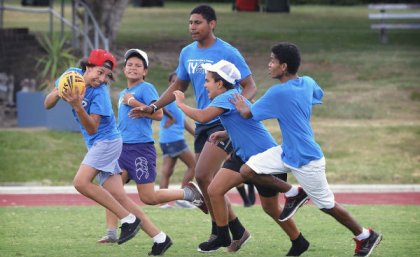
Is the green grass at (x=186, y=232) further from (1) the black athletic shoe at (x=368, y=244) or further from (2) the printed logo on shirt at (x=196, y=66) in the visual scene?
(2) the printed logo on shirt at (x=196, y=66)

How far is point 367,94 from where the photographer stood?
25.6 m

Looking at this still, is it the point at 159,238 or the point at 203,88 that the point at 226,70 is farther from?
the point at 159,238

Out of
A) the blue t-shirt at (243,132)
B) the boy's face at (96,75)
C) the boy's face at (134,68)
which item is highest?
the boy's face at (96,75)

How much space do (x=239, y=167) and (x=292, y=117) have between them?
0.84 meters

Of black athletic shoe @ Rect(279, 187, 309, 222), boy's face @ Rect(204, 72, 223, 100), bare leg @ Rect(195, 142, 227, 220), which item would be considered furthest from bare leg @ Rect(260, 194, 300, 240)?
boy's face @ Rect(204, 72, 223, 100)

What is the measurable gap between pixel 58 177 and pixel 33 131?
9.12ft

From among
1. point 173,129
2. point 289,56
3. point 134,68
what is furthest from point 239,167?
point 173,129

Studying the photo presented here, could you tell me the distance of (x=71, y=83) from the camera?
9.34 metres

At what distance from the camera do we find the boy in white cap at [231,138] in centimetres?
975

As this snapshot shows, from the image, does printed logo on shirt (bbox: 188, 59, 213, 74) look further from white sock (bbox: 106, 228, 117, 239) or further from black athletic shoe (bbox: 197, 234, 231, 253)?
white sock (bbox: 106, 228, 117, 239)

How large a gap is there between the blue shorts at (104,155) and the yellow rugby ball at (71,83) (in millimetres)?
697

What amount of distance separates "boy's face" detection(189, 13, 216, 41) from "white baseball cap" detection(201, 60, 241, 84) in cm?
62

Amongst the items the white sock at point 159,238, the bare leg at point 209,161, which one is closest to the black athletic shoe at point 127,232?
the white sock at point 159,238

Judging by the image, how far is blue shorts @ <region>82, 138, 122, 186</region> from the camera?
32.6 feet
